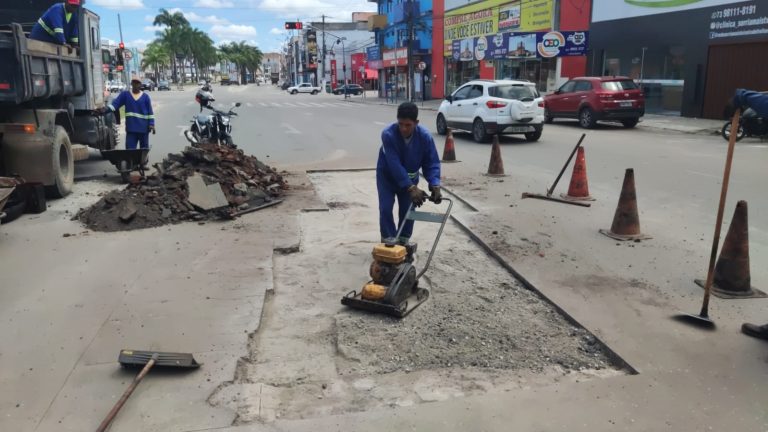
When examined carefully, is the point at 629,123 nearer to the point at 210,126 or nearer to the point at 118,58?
the point at 210,126

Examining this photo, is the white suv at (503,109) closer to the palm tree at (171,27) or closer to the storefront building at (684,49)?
the storefront building at (684,49)

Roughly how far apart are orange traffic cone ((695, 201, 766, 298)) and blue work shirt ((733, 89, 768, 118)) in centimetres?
110

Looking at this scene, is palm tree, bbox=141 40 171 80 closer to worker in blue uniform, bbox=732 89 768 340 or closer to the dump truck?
the dump truck

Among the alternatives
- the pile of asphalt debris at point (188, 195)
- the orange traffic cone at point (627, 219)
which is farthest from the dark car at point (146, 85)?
the orange traffic cone at point (627, 219)

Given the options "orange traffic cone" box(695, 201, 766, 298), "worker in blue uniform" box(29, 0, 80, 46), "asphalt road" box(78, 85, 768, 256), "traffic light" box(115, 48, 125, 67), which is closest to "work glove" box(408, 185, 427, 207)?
"orange traffic cone" box(695, 201, 766, 298)

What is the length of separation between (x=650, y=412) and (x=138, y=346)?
3.28 m

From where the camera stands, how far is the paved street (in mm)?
3264

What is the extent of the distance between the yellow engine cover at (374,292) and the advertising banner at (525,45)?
24.9 metres

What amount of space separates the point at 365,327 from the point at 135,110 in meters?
7.89

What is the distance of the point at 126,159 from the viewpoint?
375 inches

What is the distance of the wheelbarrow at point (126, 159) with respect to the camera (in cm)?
935

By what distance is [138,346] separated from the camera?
4.02 m

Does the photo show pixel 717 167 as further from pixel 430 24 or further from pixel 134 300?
pixel 430 24

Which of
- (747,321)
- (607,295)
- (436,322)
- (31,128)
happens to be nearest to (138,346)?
(436,322)
